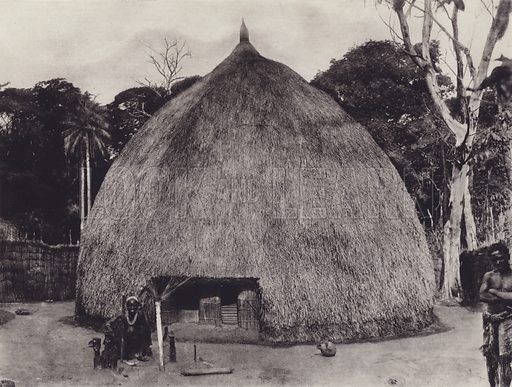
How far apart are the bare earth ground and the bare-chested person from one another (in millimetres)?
1708

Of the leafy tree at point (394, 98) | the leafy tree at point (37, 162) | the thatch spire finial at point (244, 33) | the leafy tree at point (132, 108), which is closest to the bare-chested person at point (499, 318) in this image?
the thatch spire finial at point (244, 33)

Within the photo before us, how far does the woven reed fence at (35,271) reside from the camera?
17.7m

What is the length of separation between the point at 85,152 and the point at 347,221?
23.9 m

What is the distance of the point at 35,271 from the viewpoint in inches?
728

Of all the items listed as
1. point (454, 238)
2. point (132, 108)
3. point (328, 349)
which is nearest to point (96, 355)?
point (328, 349)

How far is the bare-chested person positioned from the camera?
7.27 m

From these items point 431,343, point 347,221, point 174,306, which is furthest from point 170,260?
point 431,343

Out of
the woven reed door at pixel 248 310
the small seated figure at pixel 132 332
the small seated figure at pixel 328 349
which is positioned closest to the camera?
the small seated figure at pixel 132 332

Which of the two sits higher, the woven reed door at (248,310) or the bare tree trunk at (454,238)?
the bare tree trunk at (454,238)

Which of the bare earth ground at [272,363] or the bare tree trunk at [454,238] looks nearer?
the bare earth ground at [272,363]

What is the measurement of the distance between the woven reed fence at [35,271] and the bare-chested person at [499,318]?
47.8ft

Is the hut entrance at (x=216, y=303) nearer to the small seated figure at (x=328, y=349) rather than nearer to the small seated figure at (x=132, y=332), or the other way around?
the small seated figure at (x=328, y=349)

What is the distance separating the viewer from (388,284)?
39.9 ft

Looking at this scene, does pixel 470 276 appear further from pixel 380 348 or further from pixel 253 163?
pixel 253 163
